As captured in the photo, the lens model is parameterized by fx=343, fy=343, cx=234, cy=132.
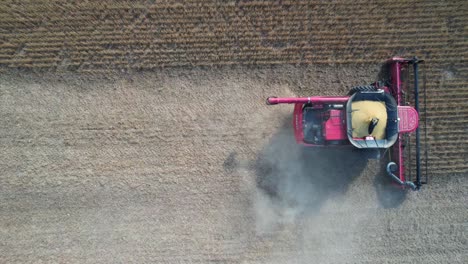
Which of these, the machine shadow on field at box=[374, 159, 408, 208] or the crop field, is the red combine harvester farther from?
the machine shadow on field at box=[374, 159, 408, 208]

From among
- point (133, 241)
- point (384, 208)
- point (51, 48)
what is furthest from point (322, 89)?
point (51, 48)

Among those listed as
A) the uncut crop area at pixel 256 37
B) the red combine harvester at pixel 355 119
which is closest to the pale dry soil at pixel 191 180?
the uncut crop area at pixel 256 37

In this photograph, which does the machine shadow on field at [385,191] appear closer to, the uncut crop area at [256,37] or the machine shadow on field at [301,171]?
the machine shadow on field at [301,171]

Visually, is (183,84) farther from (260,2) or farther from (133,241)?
(133,241)

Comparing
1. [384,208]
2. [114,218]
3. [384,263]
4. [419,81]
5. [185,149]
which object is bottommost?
[384,263]

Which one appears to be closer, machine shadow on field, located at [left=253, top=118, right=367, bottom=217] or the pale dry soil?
the pale dry soil

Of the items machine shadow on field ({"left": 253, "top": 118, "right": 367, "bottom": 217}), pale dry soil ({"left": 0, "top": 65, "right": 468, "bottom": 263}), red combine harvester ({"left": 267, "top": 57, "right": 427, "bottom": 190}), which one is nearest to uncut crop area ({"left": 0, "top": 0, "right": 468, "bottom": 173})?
pale dry soil ({"left": 0, "top": 65, "right": 468, "bottom": 263})
